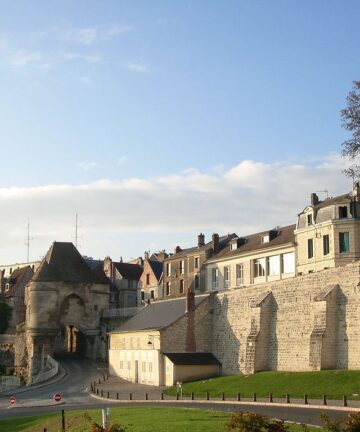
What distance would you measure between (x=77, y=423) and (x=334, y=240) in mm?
34335

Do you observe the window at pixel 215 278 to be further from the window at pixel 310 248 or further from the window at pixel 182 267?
the window at pixel 310 248

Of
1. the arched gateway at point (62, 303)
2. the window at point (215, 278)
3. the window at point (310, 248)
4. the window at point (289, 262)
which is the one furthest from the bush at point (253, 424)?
the arched gateway at point (62, 303)

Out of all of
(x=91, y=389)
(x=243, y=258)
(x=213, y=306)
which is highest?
(x=243, y=258)

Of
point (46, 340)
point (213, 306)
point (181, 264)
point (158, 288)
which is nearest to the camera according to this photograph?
point (213, 306)

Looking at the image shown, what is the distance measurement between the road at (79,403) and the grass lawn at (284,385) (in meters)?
3.55

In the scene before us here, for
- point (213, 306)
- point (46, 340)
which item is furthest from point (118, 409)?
point (46, 340)

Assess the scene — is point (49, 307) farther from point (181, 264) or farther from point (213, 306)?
point (213, 306)

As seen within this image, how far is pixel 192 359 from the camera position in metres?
55.8

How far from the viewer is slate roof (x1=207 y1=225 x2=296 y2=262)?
68438 millimetres

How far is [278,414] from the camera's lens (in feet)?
103

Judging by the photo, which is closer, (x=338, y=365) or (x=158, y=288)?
(x=338, y=365)

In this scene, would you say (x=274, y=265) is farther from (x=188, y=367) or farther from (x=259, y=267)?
(x=188, y=367)

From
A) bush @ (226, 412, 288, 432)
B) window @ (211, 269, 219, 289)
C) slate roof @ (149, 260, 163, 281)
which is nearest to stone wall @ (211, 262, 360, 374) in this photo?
window @ (211, 269, 219, 289)

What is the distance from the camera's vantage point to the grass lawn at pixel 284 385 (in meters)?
39.0
